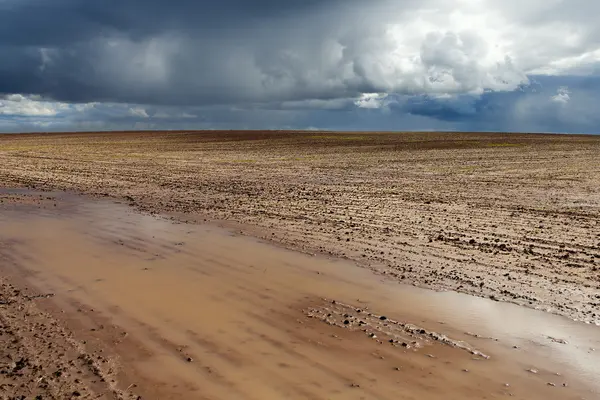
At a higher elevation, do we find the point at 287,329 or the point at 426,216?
the point at 426,216

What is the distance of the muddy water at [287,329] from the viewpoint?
202 inches

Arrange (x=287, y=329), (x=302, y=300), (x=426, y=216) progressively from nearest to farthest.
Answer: (x=287, y=329), (x=302, y=300), (x=426, y=216)

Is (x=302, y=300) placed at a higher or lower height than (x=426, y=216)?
lower

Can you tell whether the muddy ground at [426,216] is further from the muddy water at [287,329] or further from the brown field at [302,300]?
the muddy water at [287,329]

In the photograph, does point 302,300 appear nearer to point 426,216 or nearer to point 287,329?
point 287,329

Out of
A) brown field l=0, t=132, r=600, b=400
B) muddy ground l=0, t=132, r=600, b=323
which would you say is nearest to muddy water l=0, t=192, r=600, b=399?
brown field l=0, t=132, r=600, b=400

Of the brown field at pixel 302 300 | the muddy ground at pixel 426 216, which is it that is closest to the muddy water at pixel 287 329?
the brown field at pixel 302 300

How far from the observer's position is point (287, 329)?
647 cm

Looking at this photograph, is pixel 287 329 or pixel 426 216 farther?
pixel 426 216

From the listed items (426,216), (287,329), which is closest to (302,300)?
(287,329)

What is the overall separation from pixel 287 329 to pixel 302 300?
1.11 meters

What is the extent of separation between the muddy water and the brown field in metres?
0.03

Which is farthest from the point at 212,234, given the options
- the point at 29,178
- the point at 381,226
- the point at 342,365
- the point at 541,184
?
the point at 29,178

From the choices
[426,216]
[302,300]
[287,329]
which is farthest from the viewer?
[426,216]
